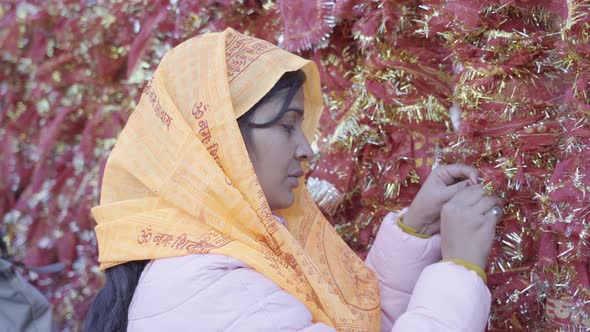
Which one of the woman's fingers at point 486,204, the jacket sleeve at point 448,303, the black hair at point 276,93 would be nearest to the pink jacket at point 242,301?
the jacket sleeve at point 448,303

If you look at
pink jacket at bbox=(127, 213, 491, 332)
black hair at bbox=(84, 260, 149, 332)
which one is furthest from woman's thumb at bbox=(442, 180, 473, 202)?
black hair at bbox=(84, 260, 149, 332)

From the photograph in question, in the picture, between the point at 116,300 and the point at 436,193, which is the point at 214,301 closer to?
the point at 116,300

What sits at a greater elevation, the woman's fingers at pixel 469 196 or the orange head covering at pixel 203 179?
the orange head covering at pixel 203 179

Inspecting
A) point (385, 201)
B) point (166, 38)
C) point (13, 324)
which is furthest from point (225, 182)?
point (166, 38)

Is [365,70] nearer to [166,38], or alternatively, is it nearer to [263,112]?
[263,112]

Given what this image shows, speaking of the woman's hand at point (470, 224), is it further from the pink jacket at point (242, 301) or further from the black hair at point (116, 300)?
the black hair at point (116, 300)

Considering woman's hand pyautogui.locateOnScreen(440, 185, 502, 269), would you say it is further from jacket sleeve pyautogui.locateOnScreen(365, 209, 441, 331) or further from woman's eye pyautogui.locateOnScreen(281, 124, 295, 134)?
woman's eye pyautogui.locateOnScreen(281, 124, 295, 134)

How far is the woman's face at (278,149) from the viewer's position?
1085mm

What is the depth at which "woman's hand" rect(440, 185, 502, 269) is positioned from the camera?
1041 mm

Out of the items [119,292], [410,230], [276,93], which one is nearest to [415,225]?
[410,230]

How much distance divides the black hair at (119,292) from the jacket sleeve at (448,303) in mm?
383

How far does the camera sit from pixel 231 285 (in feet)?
3.06

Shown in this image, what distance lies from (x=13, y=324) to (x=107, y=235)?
469 mm

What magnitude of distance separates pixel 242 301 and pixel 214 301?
0.13ft
